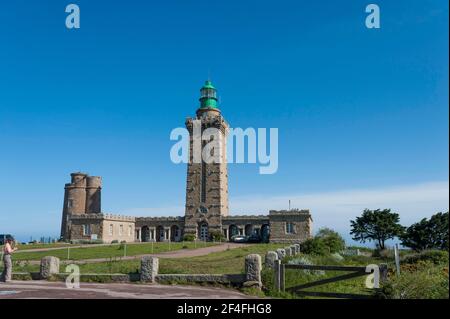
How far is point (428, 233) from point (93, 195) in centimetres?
5193

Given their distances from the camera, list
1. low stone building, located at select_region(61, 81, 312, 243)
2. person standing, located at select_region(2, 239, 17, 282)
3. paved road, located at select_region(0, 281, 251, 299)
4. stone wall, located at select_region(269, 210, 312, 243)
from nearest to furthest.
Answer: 1. paved road, located at select_region(0, 281, 251, 299)
2. person standing, located at select_region(2, 239, 17, 282)
3. stone wall, located at select_region(269, 210, 312, 243)
4. low stone building, located at select_region(61, 81, 312, 243)

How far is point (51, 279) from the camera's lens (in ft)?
55.1

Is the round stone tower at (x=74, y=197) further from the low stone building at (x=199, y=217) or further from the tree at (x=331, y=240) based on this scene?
the tree at (x=331, y=240)

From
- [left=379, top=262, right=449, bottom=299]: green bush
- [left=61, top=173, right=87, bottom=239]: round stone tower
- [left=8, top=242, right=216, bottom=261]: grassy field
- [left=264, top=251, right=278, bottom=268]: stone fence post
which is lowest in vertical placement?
[left=8, top=242, right=216, bottom=261]: grassy field

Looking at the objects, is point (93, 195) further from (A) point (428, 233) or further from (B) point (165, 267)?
(B) point (165, 267)

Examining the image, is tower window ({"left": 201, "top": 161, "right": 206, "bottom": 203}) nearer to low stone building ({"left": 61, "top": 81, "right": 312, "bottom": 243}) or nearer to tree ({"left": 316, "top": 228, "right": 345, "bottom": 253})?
low stone building ({"left": 61, "top": 81, "right": 312, "bottom": 243})

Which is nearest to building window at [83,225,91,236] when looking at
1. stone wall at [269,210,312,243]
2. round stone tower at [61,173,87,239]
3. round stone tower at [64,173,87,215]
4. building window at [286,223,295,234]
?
round stone tower at [61,173,87,239]

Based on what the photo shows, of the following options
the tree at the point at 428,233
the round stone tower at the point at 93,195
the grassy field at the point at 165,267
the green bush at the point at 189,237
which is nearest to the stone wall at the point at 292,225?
the green bush at the point at 189,237

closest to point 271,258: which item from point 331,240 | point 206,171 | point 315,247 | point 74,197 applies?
point 315,247

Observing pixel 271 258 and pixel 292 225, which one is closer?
pixel 271 258

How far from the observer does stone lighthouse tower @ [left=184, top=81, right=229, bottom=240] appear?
6356cm

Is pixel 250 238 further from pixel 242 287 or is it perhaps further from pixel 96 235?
pixel 242 287

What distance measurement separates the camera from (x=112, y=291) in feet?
45.4
